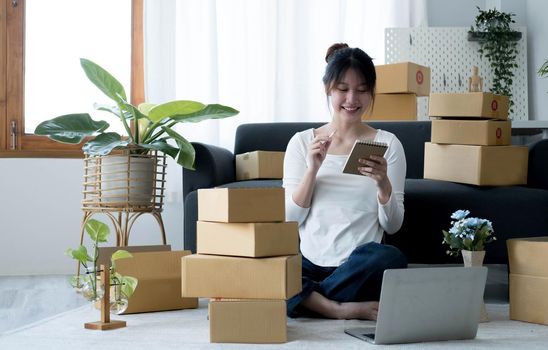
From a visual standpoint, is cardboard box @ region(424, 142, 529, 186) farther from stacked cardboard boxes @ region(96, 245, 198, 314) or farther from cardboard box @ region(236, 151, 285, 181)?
stacked cardboard boxes @ region(96, 245, 198, 314)

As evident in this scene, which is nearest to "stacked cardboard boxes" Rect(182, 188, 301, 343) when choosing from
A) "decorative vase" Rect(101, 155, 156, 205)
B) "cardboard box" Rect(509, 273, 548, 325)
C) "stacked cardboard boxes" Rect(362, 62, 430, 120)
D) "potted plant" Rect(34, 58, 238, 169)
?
"cardboard box" Rect(509, 273, 548, 325)

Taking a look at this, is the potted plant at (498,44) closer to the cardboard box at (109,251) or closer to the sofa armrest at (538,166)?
the sofa armrest at (538,166)

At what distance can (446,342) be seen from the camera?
1997 mm

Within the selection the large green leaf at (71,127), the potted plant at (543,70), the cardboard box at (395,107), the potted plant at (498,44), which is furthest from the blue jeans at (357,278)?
the potted plant at (498,44)

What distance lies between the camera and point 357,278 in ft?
7.52

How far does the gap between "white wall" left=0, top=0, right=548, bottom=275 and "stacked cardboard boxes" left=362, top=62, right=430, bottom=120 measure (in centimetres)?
105

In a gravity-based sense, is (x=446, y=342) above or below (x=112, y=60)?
below

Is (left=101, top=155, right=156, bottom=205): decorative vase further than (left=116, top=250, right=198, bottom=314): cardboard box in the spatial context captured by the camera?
Yes

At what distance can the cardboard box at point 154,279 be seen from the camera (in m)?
2.54

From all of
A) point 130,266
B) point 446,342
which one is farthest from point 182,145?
point 446,342

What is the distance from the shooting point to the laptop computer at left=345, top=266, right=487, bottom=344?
1890 millimetres

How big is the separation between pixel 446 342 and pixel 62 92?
2.99 m

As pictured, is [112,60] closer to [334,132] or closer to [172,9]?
[172,9]

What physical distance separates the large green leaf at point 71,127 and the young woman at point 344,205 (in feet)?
3.15
